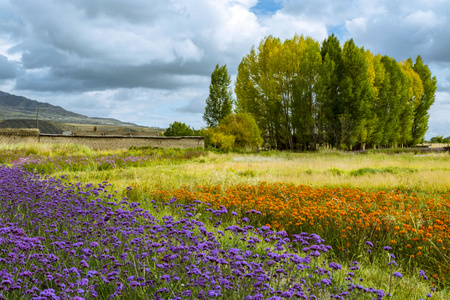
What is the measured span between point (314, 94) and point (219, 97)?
14.7m

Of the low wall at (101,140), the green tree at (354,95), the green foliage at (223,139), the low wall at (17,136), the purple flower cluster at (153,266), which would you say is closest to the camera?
the purple flower cluster at (153,266)

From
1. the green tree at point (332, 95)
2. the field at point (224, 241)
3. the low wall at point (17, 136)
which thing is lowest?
the field at point (224, 241)

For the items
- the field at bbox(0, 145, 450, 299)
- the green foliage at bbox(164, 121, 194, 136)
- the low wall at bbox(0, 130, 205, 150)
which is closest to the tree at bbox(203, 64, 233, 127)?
the green foliage at bbox(164, 121, 194, 136)

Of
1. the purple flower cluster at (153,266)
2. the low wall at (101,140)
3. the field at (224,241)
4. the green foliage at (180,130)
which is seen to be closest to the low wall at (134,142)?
the low wall at (101,140)

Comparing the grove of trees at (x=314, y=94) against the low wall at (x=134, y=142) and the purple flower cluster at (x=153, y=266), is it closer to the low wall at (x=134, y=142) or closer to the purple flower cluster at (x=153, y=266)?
the low wall at (x=134, y=142)

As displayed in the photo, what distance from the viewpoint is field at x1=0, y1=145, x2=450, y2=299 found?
2854 mm

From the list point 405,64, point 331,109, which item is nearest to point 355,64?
point 331,109

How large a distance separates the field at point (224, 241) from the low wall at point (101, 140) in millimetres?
16327

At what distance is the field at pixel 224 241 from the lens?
9.36ft

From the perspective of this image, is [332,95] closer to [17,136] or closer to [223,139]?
[223,139]

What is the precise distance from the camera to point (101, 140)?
92.4 ft

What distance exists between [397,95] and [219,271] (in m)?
39.1

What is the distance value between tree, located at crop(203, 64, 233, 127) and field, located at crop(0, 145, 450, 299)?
3063 cm

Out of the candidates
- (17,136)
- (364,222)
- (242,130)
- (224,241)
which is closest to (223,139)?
(242,130)
